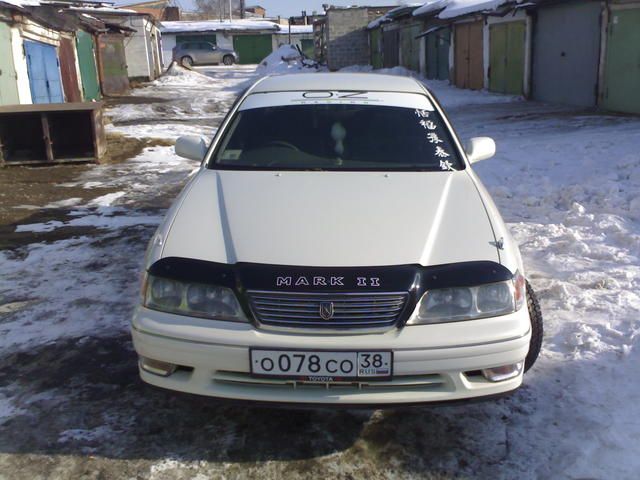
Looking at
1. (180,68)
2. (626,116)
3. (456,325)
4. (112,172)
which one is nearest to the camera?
(456,325)

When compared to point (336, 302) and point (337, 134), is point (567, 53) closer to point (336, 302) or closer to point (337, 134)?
point (337, 134)

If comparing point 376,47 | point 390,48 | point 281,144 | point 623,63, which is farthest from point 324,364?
point 376,47

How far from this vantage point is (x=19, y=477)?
2.61 meters

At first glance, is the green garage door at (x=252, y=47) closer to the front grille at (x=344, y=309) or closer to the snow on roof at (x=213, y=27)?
the snow on roof at (x=213, y=27)

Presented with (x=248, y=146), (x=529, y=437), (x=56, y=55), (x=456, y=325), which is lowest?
(x=529, y=437)

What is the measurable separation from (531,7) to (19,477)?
625 inches

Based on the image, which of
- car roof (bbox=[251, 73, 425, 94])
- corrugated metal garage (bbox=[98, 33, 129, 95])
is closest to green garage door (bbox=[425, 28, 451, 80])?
corrugated metal garage (bbox=[98, 33, 129, 95])

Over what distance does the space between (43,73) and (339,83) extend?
41.0 ft

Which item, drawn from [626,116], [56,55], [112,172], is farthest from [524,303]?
[56,55]

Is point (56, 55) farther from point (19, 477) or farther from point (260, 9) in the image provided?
point (260, 9)

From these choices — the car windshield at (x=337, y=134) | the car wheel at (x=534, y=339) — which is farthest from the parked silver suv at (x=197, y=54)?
the car wheel at (x=534, y=339)

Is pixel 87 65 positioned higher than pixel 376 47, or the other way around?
pixel 376 47

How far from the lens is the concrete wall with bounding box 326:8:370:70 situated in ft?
105

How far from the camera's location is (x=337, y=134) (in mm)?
3932
